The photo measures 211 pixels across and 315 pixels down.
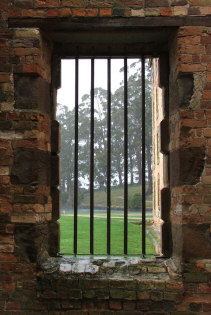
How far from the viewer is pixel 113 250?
29.7 ft

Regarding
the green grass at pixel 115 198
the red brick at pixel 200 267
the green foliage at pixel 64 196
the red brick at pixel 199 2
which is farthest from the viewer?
the green foliage at pixel 64 196

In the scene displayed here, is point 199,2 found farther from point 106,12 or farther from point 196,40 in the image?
point 106,12

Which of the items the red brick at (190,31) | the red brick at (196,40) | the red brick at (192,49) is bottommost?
the red brick at (192,49)

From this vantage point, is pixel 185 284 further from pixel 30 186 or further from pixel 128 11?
pixel 128 11

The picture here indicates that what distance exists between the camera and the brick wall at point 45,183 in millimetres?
3209

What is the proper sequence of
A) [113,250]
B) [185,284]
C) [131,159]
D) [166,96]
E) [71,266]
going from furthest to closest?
[131,159] < [113,250] < [166,96] < [71,266] < [185,284]

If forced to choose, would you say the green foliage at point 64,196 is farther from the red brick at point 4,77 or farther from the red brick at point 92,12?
the red brick at point 92,12

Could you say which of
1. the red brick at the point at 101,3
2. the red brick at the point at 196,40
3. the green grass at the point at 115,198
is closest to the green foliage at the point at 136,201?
the green grass at the point at 115,198

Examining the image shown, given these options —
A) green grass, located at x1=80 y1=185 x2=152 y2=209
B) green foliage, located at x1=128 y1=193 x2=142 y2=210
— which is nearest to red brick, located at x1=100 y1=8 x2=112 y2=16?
green foliage, located at x1=128 y1=193 x2=142 y2=210

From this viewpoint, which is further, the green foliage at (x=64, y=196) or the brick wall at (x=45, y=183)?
the green foliage at (x=64, y=196)

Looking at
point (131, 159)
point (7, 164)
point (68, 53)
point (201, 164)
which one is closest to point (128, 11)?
point (68, 53)

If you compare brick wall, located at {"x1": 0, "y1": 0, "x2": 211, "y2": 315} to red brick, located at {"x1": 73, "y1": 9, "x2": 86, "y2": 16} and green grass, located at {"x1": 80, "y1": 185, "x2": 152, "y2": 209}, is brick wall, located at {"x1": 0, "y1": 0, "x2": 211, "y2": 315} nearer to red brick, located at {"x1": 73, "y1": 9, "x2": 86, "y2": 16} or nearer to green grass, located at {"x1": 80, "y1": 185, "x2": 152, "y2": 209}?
red brick, located at {"x1": 73, "y1": 9, "x2": 86, "y2": 16}

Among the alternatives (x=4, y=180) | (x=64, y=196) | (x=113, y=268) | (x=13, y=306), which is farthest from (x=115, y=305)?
(x=64, y=196)

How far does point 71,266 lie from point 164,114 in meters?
1.95
